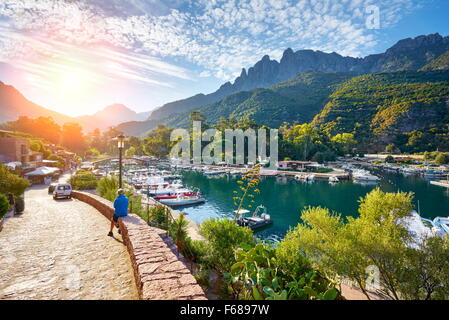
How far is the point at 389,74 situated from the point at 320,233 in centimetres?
15907

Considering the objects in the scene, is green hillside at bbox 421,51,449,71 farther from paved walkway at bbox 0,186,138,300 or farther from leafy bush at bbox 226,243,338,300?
paved walkway at bbox 0,186,138,300

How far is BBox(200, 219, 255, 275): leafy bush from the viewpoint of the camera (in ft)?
22.3

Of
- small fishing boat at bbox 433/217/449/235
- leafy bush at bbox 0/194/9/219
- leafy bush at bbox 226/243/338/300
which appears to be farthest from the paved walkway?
small fishing boat at bbox 433/217/449/235

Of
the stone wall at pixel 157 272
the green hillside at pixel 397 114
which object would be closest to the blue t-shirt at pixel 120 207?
the stone wall at pixel 157 272

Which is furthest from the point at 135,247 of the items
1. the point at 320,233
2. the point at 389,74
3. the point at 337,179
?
the point at 389,74

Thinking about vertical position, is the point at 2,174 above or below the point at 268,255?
above

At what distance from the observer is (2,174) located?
36.2ft

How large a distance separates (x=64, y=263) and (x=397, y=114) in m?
119

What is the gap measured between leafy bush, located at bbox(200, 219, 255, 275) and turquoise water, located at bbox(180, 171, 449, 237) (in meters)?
13.9

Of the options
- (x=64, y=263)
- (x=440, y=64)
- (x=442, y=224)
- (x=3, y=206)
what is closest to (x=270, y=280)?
(x=64, y=263)

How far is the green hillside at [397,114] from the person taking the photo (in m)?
90.4

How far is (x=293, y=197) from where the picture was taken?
114ft
